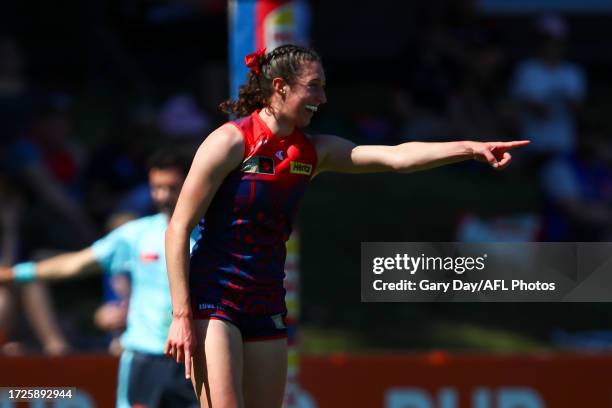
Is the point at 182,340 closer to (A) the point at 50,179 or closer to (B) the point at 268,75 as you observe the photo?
(B) the point at 268,75

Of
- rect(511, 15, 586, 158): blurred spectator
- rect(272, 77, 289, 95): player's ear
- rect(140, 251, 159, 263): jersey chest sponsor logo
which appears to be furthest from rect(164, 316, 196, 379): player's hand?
rect(511, 15, 586, 158): blurred spectator

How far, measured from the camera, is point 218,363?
16.4 feet

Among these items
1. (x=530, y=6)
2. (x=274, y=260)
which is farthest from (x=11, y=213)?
(x=530, y=6)

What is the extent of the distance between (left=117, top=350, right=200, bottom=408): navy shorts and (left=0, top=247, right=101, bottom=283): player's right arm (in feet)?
1.61

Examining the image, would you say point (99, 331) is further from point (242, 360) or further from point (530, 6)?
point (530, 6)

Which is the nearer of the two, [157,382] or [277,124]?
[277,124]

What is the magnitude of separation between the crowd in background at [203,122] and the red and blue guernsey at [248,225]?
3.09 metres

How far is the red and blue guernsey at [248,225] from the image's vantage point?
16.7 feet

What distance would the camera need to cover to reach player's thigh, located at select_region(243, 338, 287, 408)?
17.0ft

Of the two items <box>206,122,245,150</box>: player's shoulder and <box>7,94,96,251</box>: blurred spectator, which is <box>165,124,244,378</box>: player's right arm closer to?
<box>206,122,245,150</box>: player's shoulder

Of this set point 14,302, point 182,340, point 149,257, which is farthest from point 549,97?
point 182,340

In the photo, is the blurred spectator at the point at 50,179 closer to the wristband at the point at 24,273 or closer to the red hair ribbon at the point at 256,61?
the wristband at the point at 24,273

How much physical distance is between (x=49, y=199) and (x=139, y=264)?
2961 millimetres

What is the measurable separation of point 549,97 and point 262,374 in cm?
690
